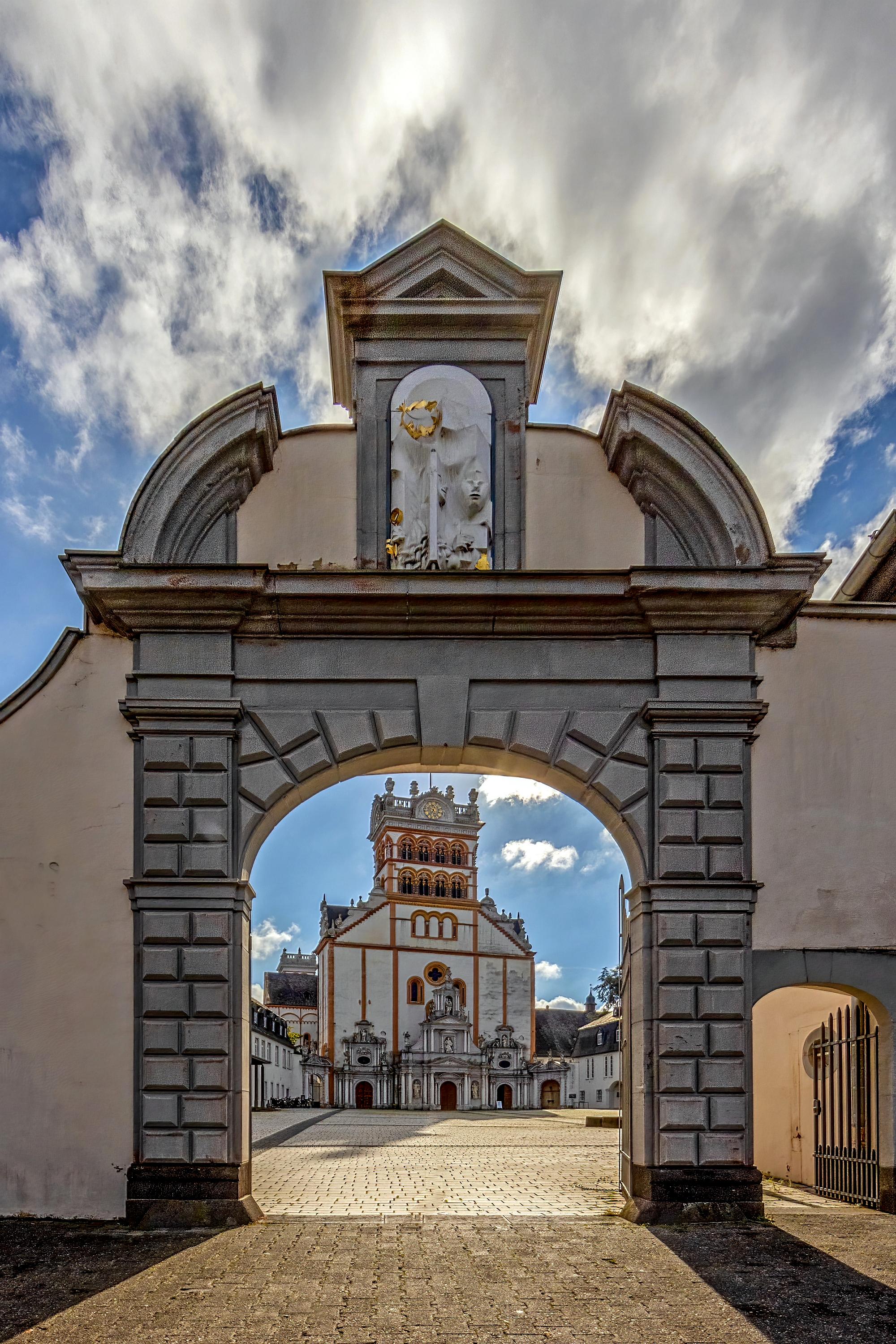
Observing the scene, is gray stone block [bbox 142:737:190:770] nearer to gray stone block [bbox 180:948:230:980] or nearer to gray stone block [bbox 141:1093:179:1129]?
gray stone block [bbox 180:948:230:980]

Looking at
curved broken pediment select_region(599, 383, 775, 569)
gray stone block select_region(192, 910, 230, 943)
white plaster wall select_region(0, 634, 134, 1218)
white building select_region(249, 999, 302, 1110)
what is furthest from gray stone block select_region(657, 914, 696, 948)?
white building select_region(249, 999, 302, 1110)

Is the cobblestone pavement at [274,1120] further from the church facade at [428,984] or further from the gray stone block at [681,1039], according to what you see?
the church facade at [428,984]

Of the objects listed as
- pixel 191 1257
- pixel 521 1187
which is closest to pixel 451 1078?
pixel 521 1187

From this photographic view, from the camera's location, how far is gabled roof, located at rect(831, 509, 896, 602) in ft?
38.8

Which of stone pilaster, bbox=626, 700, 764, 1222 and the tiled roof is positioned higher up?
stone pilaster, bbox=626, 700, 764, 1222

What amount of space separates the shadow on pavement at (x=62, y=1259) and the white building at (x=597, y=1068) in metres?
60.4

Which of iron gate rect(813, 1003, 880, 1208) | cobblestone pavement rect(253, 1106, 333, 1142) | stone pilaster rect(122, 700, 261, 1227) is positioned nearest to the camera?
stone pilaster rect(122, 700, 261, 1227)

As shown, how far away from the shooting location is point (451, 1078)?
211ft

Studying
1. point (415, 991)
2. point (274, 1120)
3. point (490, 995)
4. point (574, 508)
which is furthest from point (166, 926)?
point (490, 995)

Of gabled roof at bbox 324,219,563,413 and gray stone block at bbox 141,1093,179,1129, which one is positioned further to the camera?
gabled roof at bbox 324,219,563,413

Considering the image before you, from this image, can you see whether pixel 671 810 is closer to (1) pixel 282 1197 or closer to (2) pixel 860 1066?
(2) pixel 860 1066

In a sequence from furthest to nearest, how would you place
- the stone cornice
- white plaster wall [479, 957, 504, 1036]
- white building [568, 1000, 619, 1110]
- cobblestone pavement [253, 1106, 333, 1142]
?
1. white plaster wall [479, 957, 504, 1036]
2. white building [568, 1000, 619, 1110]
3. cobblestone pavement [253, 1106, 333, 1142]
4. the stone cornice

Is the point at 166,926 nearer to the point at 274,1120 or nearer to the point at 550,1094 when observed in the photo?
the point at 274,1120

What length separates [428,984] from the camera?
224ft
